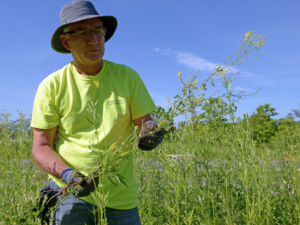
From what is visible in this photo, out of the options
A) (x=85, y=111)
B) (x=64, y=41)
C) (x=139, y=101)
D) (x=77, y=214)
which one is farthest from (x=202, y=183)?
(x=64, y=41)

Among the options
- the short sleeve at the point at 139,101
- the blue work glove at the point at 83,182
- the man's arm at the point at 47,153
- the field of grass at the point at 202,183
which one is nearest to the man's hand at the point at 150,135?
the field of grass at the point at 202,183

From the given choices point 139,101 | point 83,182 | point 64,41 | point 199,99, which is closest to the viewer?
point 83,182

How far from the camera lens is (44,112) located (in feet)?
6.73

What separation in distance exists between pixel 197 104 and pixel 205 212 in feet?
3.93

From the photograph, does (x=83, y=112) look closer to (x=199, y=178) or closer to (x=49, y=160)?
(x=49, y=160)

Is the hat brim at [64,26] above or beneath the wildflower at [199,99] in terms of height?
above

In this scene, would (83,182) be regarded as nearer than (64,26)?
Yes

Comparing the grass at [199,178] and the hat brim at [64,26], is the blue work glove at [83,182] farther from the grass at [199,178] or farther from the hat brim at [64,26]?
the hat brim at [64,26]

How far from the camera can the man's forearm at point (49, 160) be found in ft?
6.10

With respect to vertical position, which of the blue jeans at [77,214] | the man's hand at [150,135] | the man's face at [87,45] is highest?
the man's face at [87,45]

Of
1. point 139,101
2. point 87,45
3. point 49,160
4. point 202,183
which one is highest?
point 87,45

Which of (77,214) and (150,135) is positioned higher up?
(150,135)

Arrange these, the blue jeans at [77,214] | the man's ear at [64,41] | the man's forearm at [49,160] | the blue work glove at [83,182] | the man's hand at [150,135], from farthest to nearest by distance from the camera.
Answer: the man's ear at [64,41] → the blue jeans at [77,214] → the man's forearm at [49,160] → the man's hand at [150,135] → the blue work glove at [83,182]

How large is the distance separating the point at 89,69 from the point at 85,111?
1.34 ft
